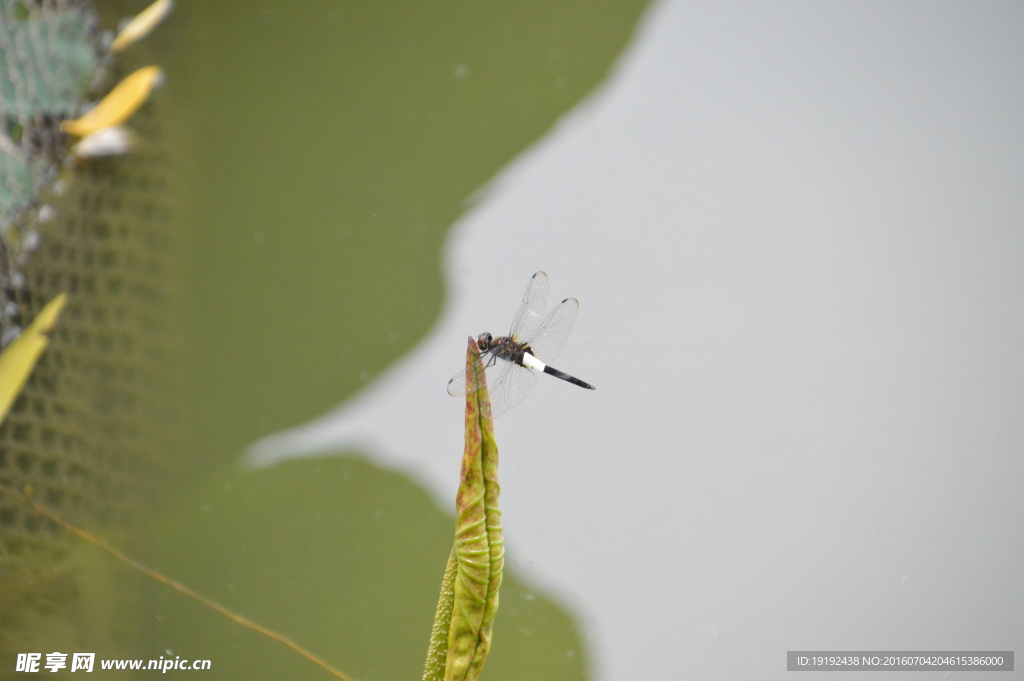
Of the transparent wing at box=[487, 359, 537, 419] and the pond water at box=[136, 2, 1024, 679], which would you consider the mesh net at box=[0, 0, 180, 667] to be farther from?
the transparent wing at box=[487, 359, 537, 419]

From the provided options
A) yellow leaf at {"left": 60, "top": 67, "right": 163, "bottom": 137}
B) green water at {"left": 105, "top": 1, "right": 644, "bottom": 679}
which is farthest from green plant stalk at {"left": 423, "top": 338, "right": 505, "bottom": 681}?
yellow leaf at {"left": 60, "top": 67, "right": 163, "bottom": 137}

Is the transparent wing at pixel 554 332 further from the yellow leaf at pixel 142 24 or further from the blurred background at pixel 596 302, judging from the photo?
the yellow leaf at pixel 142 24

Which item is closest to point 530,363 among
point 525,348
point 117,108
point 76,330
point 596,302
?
point 525,348

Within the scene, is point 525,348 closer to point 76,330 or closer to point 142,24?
point 76,330

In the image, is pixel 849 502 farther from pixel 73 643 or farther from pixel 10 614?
pixel 10 614

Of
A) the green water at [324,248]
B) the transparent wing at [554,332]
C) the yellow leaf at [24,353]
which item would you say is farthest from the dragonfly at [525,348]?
the yellow leaf at [24,353]
